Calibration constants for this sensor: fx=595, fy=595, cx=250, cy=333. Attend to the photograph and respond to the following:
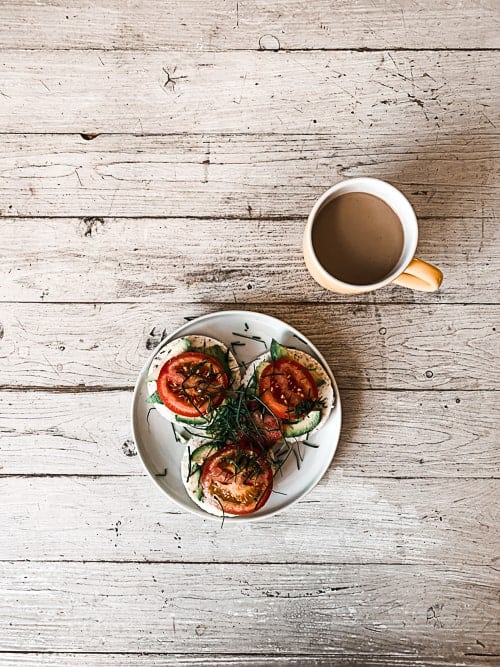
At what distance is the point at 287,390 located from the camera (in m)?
0.96

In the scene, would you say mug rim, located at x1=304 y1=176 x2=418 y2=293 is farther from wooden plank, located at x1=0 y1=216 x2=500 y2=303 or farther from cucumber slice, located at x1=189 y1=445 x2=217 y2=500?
cucumber slice, located at x1=189 y1=445 x2=217 y2=500

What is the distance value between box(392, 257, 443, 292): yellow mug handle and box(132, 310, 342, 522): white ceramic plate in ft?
0.63

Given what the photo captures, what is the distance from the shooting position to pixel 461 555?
3.62 feet

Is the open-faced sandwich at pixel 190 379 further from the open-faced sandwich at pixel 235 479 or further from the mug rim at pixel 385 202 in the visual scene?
the mug rim at pixel 385 202

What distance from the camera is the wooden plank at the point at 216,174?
3.61 feet

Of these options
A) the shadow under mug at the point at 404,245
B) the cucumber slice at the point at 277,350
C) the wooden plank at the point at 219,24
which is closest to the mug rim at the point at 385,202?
the shadow under mug at the point at 404,245

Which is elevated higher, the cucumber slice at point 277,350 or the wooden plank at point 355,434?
the cucumber slice at point 277,350

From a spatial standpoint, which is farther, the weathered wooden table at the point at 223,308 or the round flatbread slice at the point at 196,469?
the weathered wooden table at the point at 223,308

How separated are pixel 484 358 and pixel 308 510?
43 cm

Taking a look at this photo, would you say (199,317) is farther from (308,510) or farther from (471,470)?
(471,470)

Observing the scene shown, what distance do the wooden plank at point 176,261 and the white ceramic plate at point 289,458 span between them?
0.25ft

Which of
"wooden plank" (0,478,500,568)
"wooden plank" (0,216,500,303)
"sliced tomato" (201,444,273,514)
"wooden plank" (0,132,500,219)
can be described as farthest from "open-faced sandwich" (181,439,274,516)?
"wooden plank" (0,132,500,219)

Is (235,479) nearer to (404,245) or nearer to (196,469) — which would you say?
(196,469)

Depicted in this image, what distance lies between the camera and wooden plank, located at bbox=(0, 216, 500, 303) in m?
1.09
